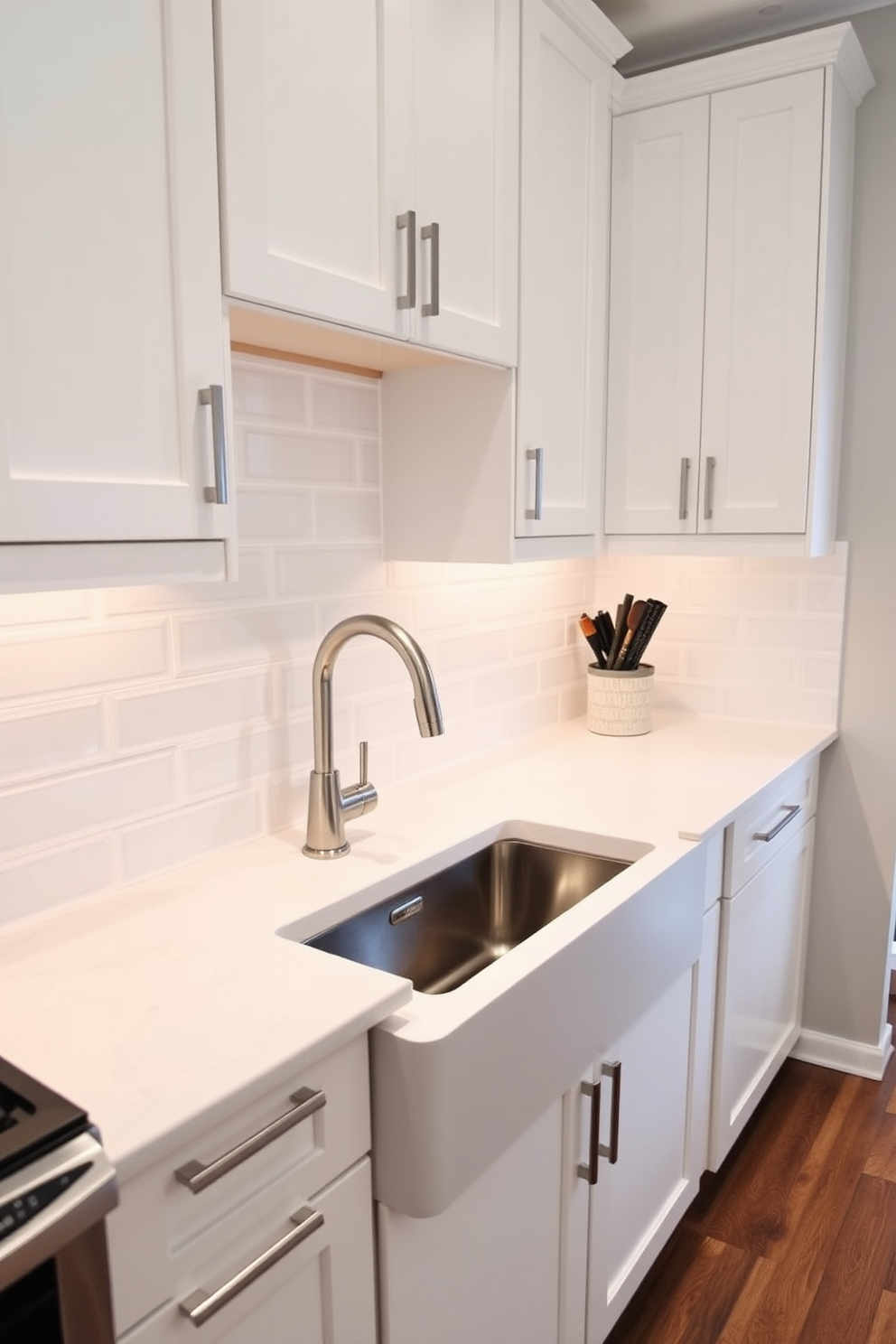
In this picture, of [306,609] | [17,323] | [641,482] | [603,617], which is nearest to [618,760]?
[603,617]

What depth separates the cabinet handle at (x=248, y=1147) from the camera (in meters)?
0.87

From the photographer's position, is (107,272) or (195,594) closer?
(107,272)

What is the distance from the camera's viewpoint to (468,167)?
1.55 metres

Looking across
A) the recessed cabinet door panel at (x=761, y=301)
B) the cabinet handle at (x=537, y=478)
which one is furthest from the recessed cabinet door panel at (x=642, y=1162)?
the recessed cabinet door panel at (x=761, y=301)

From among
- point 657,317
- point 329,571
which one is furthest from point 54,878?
point 657,317

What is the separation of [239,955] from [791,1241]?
1.48m

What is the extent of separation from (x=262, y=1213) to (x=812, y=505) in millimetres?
1787

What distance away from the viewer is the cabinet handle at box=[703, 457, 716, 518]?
2230 mm

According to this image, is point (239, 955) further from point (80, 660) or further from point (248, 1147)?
point (80, 660)

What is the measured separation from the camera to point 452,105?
58.9 inches

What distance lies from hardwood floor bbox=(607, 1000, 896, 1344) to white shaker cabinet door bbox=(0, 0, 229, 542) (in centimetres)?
168

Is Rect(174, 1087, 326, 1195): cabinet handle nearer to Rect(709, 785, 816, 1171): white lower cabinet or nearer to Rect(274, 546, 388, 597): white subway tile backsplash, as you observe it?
Rect(274, 546, 388, 597): white subway tile backsplash

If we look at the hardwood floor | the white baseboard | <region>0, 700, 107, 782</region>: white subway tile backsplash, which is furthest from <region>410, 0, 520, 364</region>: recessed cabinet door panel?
the white baseboard

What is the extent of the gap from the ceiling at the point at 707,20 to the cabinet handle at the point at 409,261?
1158 mm
